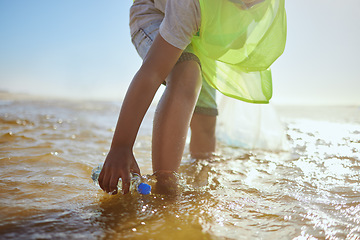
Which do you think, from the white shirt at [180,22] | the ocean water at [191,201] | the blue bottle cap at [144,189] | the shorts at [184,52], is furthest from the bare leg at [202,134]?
the blue bottle cap at [144,189]

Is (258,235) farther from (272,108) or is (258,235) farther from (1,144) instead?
(272,108)

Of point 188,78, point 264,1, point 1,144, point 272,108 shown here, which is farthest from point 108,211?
point 272,108

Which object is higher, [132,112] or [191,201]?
[132,112]

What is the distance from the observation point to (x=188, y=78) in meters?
1.32

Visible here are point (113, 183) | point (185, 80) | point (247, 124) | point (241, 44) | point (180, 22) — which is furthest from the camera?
point (247, 124)

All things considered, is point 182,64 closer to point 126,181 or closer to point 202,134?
point 126,181

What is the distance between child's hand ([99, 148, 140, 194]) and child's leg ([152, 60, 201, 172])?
0.60 feet

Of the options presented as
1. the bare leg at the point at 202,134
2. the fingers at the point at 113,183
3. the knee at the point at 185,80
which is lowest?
the fingers at the point at 113,183

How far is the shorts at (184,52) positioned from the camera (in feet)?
4.68

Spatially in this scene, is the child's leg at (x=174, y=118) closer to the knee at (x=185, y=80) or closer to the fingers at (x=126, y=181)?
the knee at (x=185, y=80)

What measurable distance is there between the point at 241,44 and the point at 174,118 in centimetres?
50

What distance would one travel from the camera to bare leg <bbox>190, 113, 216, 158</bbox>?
6.88 feet

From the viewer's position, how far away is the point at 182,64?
1349mm

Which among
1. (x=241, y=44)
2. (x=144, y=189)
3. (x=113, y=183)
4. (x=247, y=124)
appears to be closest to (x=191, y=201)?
(x=144, y=189)
